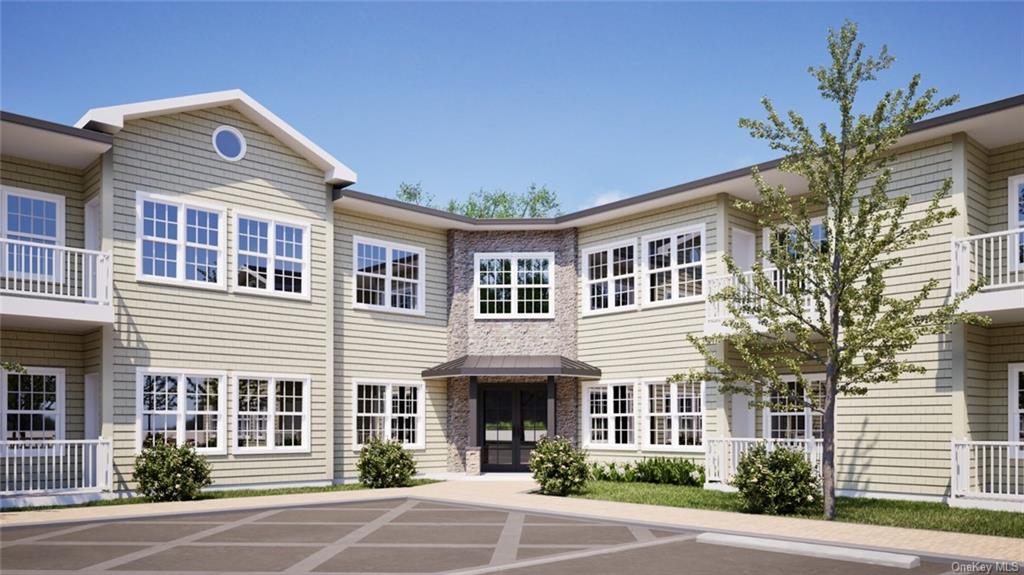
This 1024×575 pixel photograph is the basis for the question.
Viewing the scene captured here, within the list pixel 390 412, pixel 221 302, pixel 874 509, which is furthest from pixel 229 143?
pixel 874 509

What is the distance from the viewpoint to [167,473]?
53.2 feet

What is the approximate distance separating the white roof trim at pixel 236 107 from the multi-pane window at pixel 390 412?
17.3 feet

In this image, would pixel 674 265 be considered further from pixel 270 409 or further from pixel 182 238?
pixel 182 238

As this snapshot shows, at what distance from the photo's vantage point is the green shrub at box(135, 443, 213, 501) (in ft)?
53.0

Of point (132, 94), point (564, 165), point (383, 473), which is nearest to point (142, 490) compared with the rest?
point (383, 473)

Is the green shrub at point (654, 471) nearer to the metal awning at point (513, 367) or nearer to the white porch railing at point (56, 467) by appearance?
the metal awning at point (513, 367)

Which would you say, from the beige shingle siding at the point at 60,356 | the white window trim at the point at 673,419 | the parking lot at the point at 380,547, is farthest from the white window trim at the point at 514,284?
the beige shingle siding at the point at 60,356

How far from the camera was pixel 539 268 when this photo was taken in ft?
77.8

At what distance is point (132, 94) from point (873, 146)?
29042 millimetres

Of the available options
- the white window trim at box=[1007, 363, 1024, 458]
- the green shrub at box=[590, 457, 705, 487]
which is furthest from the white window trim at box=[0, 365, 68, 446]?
the white window trim at box=[1007, 363, 1024, 458]

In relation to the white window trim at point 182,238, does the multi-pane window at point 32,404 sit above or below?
below

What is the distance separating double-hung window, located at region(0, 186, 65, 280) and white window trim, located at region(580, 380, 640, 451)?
41.4 feet

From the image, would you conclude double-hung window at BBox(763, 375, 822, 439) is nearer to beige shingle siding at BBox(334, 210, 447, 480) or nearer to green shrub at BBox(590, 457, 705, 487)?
green shrub at BBox(590, 457, 705, 487)

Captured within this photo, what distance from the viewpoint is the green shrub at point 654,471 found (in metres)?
19.7
